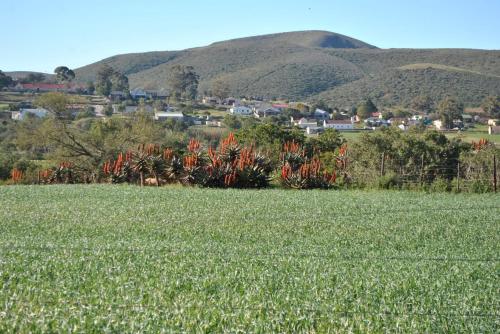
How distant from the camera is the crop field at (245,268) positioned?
630 cm

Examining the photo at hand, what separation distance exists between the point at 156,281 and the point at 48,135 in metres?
31.4

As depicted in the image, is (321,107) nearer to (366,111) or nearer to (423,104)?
(366,111)

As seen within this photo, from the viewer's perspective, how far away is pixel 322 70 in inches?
5064

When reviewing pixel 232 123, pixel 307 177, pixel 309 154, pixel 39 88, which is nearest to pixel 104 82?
pixel 39 88

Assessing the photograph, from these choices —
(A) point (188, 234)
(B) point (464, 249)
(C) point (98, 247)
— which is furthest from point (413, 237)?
(C) point (98, 247)

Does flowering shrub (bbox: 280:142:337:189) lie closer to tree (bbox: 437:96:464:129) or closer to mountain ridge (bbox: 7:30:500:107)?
tree (bbox: 437:96:464:129)

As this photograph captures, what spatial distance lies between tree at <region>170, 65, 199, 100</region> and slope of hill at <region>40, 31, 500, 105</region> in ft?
31.0

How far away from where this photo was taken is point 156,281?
776 centimetres

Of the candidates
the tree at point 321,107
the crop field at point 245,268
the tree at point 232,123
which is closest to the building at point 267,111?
the tree at point 321,107

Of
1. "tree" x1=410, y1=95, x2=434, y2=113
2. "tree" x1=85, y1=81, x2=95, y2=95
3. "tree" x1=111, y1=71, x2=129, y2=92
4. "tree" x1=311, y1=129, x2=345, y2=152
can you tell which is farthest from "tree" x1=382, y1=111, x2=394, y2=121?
"tree" x1=85, y1=81, x2=95, y2=95

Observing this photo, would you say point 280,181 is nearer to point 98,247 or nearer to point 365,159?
point 365,159

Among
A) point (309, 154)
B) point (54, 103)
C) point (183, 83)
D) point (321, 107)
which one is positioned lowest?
point (309, 154)

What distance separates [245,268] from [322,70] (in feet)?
403

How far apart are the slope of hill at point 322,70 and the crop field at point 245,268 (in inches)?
3415
